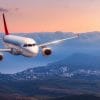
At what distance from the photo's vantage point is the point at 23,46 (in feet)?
66.6

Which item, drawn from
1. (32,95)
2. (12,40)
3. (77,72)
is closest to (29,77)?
(32,95)

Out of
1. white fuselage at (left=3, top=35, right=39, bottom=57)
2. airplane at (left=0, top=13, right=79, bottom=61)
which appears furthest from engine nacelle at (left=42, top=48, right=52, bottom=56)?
white fuselage at (left=3, top=35, right=39, bottom=57)

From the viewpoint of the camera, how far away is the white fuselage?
1969cm

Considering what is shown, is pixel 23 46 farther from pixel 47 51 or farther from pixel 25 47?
pixel 47 51

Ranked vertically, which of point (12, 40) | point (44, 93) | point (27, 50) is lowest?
point (27, 50)

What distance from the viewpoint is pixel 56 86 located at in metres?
71.6

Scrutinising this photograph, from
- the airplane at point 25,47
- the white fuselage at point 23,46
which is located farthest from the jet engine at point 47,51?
the white fuselage at point 23,46

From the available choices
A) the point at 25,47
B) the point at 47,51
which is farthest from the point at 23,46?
the point at 47,51

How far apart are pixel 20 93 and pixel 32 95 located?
2.47 m

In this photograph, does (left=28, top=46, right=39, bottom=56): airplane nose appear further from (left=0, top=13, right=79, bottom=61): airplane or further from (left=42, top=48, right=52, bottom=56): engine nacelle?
(left=42, top=48, right=52, bottom=56): engine nacelle

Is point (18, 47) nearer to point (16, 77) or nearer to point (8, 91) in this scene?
point (16, 77)

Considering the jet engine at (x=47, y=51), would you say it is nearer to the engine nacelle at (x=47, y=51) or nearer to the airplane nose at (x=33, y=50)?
the engine nacelle at (x=47, y=51)

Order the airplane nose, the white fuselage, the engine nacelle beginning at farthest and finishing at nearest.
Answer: the engine nacelle, the white fuselage, the airplane nose

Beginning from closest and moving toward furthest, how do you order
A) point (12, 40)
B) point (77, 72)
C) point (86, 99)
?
point (12, 40), point (86, 99), point (77, 72)
